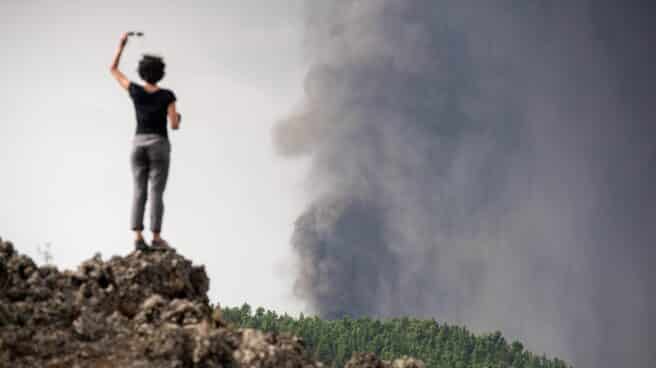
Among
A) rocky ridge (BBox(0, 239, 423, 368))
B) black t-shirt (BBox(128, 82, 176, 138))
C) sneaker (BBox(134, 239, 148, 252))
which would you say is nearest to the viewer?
rocky ridge (BBox(0, 239, 423, 368))

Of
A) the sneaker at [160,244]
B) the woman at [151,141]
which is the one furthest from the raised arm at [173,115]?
the sneaker at [160,244]

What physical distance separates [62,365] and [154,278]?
8.43 ft

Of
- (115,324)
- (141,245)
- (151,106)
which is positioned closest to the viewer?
(115,324)

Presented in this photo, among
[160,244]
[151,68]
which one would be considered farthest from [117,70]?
[160,244]

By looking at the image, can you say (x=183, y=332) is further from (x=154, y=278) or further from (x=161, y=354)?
(x=154, y=278)

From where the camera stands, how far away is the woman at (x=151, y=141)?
15641 mm

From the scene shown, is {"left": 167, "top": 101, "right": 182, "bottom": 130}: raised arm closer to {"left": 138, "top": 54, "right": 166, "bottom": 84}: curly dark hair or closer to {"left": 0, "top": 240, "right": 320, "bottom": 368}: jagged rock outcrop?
{"left": 138, "top": 54, "right": 166, "bottom": 84}: curly dark hair

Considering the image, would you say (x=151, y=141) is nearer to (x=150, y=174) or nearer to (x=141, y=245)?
(x=150, y=174)

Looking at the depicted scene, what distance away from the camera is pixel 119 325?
1324 cm

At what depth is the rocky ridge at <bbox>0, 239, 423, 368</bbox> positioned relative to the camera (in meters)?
12.4

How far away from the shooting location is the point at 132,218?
1609 centimetres

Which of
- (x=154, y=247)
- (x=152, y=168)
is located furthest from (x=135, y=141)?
(x=154, y=247)

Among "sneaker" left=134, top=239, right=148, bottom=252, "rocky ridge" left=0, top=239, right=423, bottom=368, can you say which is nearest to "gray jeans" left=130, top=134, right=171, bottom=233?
"sneaker" left=134, top=239, right=148, bottom=252

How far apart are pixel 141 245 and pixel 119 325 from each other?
8.12 ft
